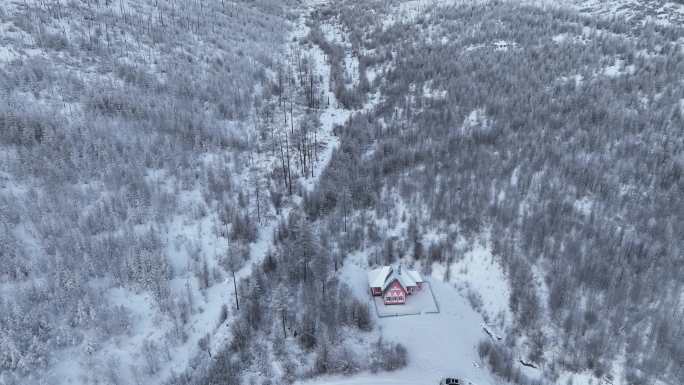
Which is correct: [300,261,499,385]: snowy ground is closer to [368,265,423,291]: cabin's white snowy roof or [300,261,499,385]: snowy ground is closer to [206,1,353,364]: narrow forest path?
[368,265,423,291]: cabin's white snowy roof

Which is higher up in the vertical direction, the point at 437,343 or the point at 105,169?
the point at 105,169

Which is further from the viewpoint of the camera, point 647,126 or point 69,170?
point 647,126

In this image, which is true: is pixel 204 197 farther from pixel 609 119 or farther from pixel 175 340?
pixel 609 119

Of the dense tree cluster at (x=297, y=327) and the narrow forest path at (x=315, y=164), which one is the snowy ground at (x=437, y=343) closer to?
the dense tree cluster at (x=297, y=327)

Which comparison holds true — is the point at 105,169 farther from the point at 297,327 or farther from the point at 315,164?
the point at 297,327

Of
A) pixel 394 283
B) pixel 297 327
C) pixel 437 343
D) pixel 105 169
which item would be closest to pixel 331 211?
pixel 394 283

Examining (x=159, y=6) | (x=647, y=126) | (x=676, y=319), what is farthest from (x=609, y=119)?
(x=159, y=6)
